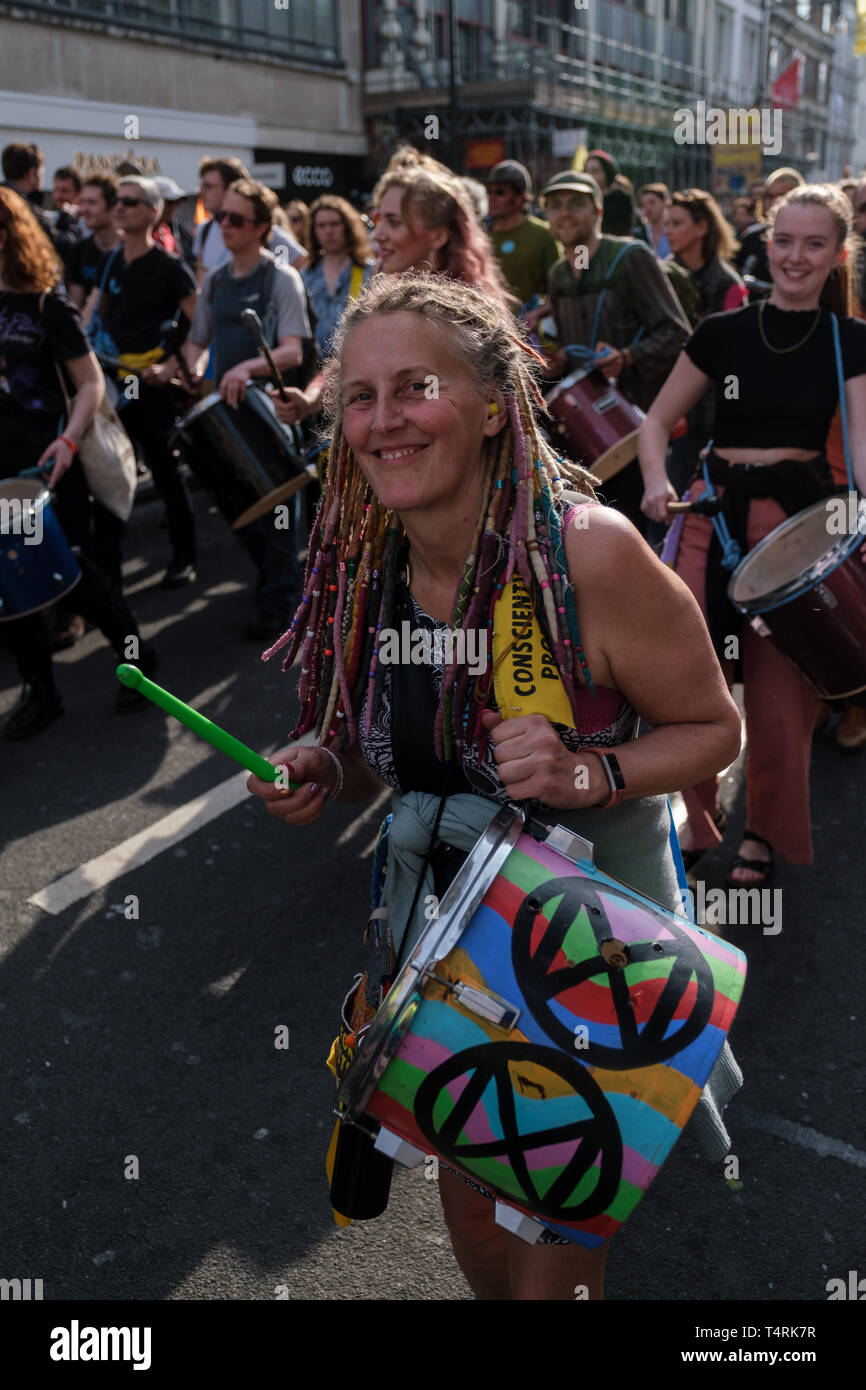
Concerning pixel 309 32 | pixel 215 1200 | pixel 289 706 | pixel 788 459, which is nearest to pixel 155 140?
pixel 309 32

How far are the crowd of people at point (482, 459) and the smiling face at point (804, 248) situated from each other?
10mm

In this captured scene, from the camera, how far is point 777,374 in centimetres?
358

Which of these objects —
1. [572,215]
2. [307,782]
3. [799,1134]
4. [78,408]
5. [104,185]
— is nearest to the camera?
[307,782]

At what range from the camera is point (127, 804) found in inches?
171

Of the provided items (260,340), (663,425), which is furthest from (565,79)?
(663,425)

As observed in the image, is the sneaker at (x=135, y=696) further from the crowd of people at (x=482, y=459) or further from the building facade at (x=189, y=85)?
the building facade at (x=189, y=85)

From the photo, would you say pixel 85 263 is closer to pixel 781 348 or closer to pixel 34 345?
pixel 34 345

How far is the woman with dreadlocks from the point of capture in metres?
1.77

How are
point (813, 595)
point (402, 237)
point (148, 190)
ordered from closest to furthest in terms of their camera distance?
point (813, 595) → point (402, 237) → point (148, 190)

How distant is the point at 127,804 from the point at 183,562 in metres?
2.90

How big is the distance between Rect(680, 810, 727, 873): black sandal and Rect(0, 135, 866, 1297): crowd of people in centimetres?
1

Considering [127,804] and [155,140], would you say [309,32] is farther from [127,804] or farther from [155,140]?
[127,804]

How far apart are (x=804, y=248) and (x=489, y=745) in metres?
2.39

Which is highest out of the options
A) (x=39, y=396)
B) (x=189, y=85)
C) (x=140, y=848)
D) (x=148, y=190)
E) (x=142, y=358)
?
(x=189, y=85)
